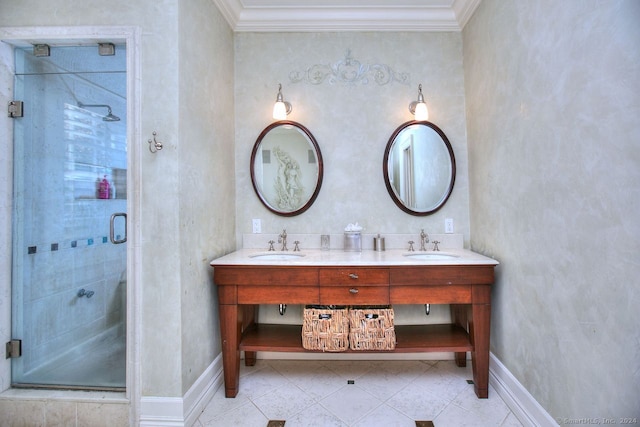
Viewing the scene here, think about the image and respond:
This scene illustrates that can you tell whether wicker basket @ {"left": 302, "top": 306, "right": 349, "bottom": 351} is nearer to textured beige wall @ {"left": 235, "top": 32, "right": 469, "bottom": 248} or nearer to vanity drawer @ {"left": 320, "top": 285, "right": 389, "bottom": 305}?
vanity drawer @ {"left": 320, "top": 285, "right": 389, "bottom": 305}

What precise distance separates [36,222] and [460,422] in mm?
2730

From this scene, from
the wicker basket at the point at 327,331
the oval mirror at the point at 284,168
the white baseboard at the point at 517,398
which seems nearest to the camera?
the white baseboard at the point at 517,398

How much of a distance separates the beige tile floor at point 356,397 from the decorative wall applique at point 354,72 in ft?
7.30

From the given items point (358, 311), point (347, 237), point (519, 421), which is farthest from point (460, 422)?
point (347, 237)

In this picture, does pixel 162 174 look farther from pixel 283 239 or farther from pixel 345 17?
pixel 345 17

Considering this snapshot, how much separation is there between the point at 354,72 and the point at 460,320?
6.89ft

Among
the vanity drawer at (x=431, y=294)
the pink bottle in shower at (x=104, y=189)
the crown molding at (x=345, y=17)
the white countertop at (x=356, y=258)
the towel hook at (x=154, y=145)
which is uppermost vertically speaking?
the crown molding at (x=345, y=17)

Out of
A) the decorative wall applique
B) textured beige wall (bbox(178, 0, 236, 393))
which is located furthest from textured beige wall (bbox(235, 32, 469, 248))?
textured beige wall (bbox(178, 0, 236, 393))

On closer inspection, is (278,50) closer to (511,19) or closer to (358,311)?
(511,19)

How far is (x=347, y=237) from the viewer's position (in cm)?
217

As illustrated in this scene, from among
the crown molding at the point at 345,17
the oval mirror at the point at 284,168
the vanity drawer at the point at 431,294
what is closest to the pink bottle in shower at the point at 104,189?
the oval mirror at the point at 284,168

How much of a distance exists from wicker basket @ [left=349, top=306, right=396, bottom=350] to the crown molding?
218 centimetres

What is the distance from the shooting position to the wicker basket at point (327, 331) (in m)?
1.75

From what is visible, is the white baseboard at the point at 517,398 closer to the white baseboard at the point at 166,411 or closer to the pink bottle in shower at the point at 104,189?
the white baseboard at the point at 166,411
